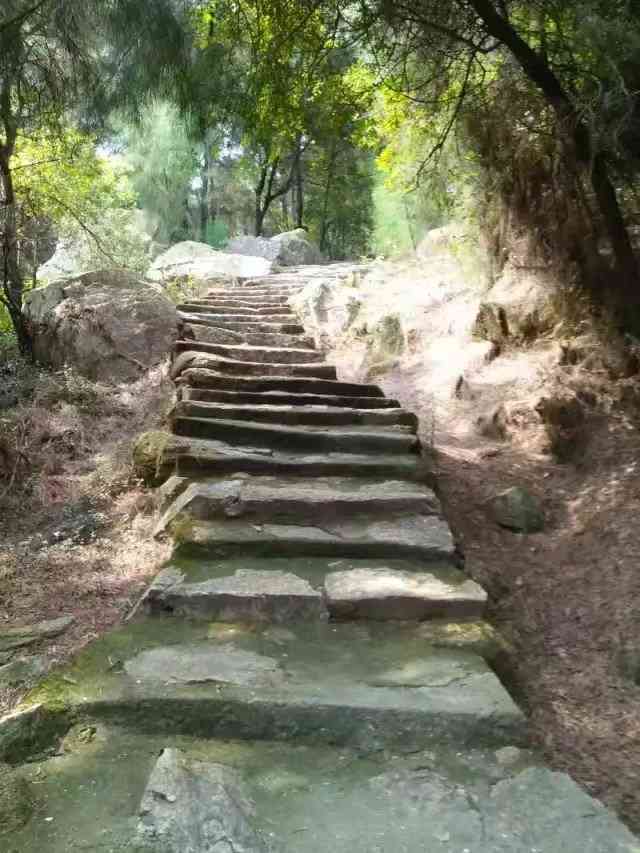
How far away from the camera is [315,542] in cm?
338

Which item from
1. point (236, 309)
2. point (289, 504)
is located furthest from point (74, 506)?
point (236, 309)

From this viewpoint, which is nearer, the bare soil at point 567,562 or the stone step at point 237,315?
the bare soil at point 567,562

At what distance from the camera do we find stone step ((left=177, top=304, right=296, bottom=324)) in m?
8.21

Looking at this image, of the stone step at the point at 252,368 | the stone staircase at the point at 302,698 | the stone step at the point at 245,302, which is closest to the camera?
the stone staircase at the point at 302,698

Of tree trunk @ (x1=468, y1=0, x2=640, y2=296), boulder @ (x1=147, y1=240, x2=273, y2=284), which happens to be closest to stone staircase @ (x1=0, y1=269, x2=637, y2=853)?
tree trunk @ (x1=468, y1=0, x2=640, y2=296)

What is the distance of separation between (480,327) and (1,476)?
453cm

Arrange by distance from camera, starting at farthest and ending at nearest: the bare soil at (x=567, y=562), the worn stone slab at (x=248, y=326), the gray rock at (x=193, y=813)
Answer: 1. the worn stone slab at (x=248, y=326)
2. the bare soil at (x=567, y=562)
3. the gray rock at (x=193, y=813)

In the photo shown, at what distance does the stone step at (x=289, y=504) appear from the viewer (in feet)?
12.1

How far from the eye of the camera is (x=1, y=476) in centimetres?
529

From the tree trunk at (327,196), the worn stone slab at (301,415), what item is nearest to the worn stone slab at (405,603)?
the worn stone slab at (301,415)

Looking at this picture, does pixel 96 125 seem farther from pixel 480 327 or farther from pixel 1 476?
pixel 480 327

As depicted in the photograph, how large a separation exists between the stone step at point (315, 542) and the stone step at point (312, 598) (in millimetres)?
283

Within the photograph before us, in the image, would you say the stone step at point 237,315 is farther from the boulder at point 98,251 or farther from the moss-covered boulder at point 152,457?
the moss-covered boulder at point 152,457

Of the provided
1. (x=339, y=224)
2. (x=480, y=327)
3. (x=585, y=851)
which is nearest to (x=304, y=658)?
(x=585, y=851)
